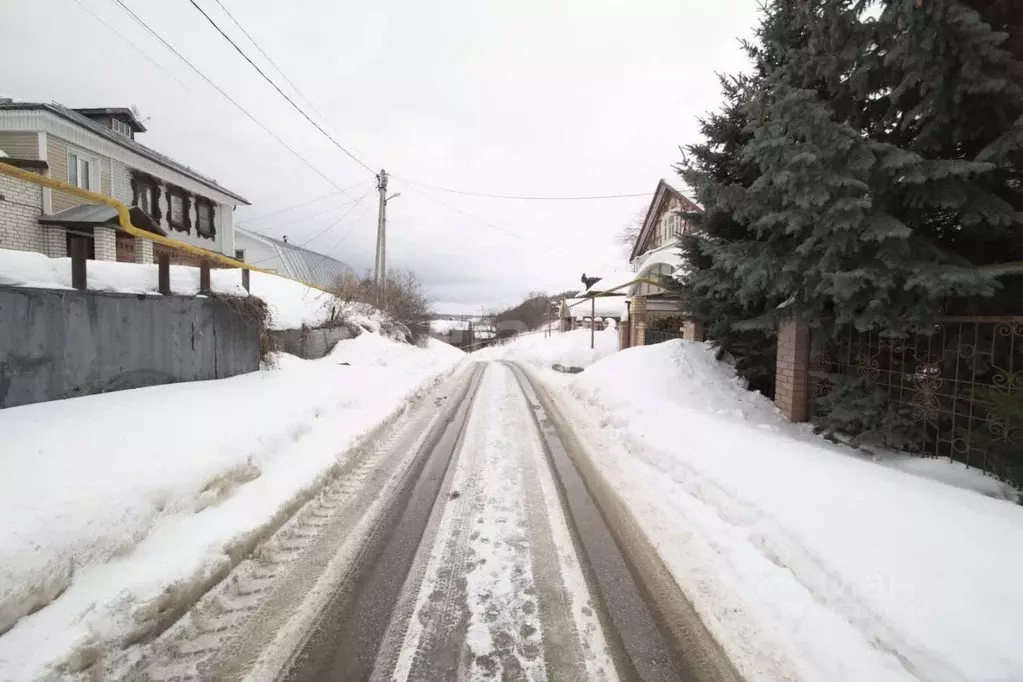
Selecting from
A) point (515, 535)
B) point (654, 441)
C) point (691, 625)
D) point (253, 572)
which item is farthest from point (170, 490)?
point (654, 441)

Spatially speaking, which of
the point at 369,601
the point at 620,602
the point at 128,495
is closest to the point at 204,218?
the point at 128,495

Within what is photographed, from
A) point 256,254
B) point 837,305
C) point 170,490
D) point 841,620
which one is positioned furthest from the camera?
point 256,254

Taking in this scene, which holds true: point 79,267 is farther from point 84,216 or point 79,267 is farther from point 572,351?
point 572,351

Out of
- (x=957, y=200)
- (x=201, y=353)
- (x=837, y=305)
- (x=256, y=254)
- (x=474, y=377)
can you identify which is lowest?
(x=474, y=377)

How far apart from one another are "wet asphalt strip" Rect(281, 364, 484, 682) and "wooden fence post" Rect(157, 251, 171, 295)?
4.33 m

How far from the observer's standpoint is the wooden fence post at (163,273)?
20.2ft

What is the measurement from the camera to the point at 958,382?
14.0ft

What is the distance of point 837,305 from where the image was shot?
16.5ft

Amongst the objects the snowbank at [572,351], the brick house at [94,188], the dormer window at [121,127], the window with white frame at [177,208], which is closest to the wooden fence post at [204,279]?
the brick house at [94,188]

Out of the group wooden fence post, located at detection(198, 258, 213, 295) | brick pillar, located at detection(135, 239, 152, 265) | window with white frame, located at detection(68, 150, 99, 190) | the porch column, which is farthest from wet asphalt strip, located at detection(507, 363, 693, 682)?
window with white frame, located at detection(68, 150, 99, 190)

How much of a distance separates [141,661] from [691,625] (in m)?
2.85

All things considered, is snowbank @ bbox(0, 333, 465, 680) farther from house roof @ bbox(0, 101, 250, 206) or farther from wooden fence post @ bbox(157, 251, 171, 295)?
house roof @ bbox(0, 101, 250, 206)

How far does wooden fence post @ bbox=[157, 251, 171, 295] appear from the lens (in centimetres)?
616

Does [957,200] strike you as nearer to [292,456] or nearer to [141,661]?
[141,661]
